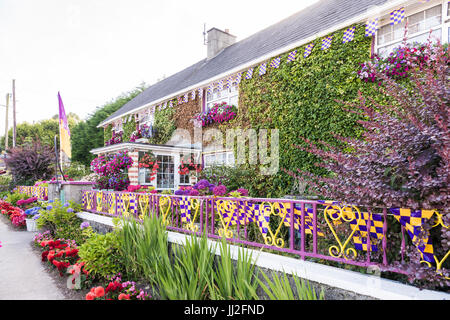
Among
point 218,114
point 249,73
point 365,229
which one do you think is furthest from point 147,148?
point 365,229

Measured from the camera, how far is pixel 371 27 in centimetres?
618

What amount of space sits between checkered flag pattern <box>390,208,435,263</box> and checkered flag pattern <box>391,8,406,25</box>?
18.6 feet

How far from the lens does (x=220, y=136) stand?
389 inches

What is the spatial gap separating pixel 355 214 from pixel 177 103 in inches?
427

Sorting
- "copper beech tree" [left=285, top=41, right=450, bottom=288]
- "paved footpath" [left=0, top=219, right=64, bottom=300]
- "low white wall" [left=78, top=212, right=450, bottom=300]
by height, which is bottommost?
"paved footpath" [left=0, top=219, right=64, bottom=300]

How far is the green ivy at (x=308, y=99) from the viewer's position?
254 inches

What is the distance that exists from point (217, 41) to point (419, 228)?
1467 cm

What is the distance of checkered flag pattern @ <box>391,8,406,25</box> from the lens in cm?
589

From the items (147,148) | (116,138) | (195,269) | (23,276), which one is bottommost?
(23,276)

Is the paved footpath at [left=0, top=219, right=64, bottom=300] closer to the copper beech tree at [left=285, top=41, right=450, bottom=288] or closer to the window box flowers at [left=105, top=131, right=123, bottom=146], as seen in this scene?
the copper beech tree at [left=285, top=41, right=450, bottom=288]

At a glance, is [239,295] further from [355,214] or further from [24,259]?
[24,259]

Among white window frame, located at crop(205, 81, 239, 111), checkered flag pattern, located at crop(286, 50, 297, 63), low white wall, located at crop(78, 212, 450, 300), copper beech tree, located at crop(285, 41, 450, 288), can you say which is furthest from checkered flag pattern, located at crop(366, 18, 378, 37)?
low white wall, located at crop(78, 212, 450, 300)

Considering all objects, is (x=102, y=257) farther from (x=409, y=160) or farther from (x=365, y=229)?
(x=409, y=160)

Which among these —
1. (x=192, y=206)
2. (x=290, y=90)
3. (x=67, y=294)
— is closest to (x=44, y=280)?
(x=67, y=294)
